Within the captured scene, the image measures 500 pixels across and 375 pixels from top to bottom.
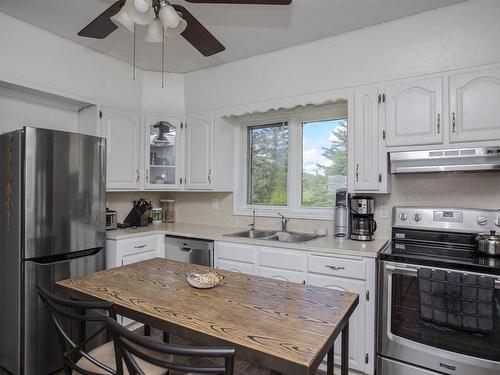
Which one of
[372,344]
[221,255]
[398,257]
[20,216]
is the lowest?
[372,344]

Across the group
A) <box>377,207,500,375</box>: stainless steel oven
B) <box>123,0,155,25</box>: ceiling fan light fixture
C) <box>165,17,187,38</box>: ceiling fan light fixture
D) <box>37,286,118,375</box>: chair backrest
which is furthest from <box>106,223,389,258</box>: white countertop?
<box>123,0,155,25</box>: ceiling fan light fixture

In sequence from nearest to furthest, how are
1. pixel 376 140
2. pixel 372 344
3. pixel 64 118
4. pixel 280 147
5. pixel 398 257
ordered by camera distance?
1. pixel 398 257
2. pixel 372 344
3. pixel 376 140
4. pixel 64 118
5. pixel 280 147

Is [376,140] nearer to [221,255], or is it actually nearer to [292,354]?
[221,255]

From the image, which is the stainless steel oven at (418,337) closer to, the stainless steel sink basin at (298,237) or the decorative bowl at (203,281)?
the stainless steel sink basin at (298,237)

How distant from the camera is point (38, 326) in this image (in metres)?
2.04

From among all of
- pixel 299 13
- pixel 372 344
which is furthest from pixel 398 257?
pixel 299 13

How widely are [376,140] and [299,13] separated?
108 centimetres

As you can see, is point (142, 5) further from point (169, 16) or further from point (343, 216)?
point (343, 216)

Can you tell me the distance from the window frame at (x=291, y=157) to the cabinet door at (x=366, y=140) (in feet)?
1.23

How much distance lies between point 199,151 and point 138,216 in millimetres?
958

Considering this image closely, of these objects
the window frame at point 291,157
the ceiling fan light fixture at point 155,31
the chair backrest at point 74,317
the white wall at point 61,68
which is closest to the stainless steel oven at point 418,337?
the window frame at point 291,157

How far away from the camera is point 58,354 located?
6.97 feet

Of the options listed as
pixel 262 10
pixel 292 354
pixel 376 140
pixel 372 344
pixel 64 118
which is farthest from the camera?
pixel 64 118

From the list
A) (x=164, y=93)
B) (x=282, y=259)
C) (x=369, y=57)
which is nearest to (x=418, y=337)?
(x=282, y=259)
